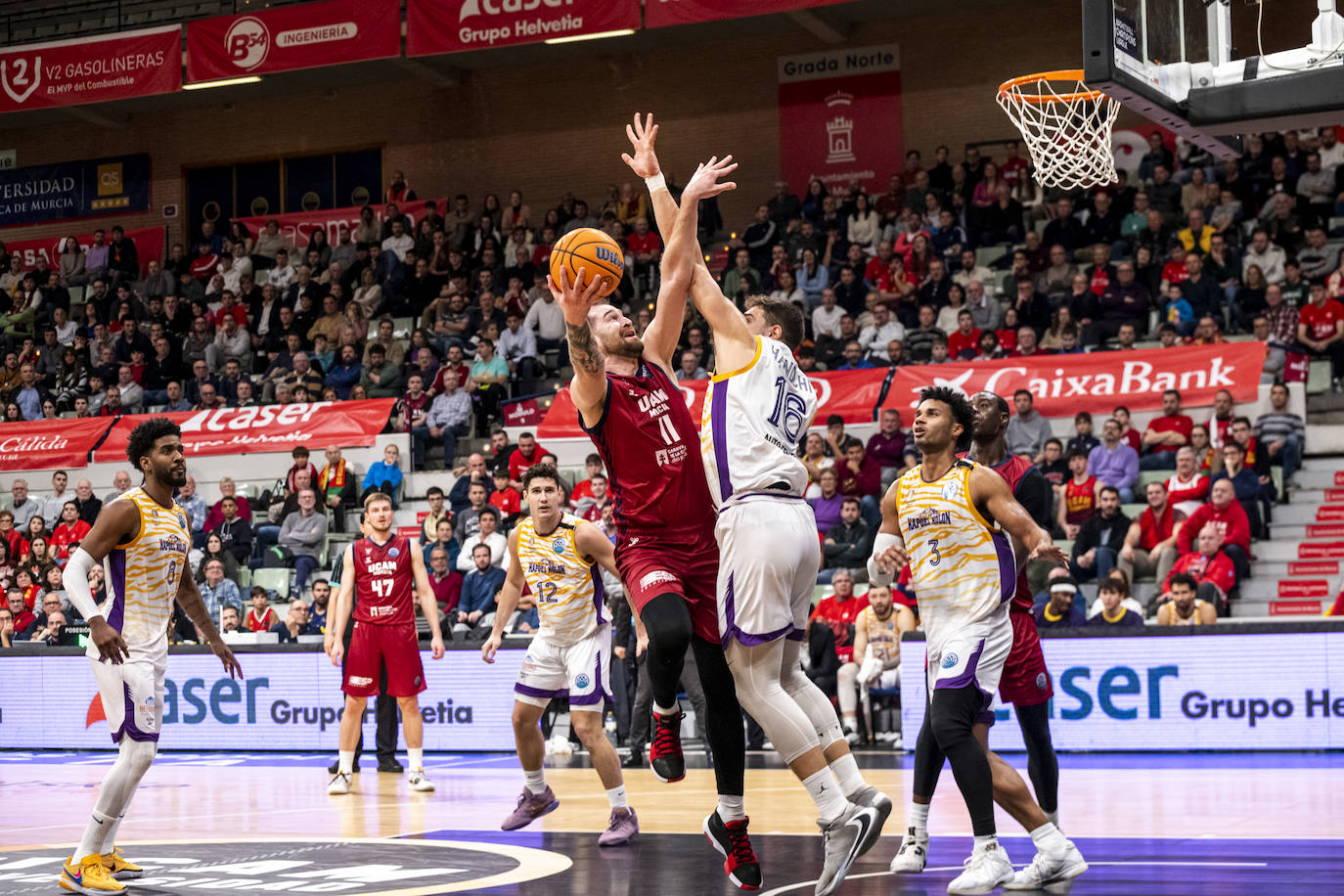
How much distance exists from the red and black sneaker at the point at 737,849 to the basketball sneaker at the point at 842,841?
290mm

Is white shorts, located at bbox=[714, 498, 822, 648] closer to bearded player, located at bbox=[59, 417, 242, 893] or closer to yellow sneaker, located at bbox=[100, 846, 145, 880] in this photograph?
bearded player, located at bbox=[59, 417, 242, 893]

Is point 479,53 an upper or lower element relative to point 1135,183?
upper

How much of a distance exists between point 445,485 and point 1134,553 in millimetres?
9433

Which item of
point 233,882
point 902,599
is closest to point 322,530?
point 902,599

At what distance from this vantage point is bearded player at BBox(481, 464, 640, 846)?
360 inches

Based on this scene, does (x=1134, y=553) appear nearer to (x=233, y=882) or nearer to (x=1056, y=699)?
(x=1056, y=699)

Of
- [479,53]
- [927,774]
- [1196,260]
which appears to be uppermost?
[479,53]

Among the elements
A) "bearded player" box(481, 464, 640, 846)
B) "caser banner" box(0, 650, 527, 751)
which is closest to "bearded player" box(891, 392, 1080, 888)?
"bearded player" box(481, 464, 640, 846)

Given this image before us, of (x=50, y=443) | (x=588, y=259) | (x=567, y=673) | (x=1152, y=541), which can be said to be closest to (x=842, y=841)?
(x=588, y=259)

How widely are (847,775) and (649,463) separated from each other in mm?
1578

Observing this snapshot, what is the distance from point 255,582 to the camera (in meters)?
19.8

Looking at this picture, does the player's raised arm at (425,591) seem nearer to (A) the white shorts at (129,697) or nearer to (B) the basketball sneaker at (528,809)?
(B) the basketball sneaker at (528,809)

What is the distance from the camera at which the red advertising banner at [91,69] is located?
26047 mm

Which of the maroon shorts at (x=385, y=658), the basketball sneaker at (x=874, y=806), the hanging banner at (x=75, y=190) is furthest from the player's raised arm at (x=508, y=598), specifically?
the hanging banner at (x=75, y=190)
